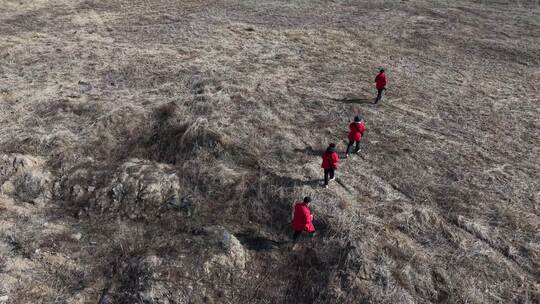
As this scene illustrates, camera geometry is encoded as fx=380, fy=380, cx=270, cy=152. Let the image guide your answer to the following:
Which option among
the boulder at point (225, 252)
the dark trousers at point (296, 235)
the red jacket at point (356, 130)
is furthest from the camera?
the red jacket at point (356, 130)

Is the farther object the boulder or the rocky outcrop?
the rocky outcrop

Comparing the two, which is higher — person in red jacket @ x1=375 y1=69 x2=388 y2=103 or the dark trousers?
person in red jacket @ x1=375 y1=69 x2=388 y2=103

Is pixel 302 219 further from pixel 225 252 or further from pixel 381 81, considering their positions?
pixel 381 81

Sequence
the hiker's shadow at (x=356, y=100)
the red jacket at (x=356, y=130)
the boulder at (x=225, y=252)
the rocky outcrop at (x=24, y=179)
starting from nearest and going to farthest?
1. the boulder at (x=225, y=252)
2. the rocky outcrop at (x=24, y=179)
3. the red jacket at (x=356, y=130)
4. the hiker's shadow at (x=356, y=100)

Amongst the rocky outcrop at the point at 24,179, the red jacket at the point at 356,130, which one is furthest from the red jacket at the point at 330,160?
the rocky outcrop at the point at 24,179

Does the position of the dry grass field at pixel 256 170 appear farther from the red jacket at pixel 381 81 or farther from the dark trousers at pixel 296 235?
the red jacket at pixel 381 81

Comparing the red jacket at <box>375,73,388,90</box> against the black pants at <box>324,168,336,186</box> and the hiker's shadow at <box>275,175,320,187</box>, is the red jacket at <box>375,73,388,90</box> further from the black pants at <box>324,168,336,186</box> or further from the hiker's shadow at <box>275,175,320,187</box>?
the hiker's shadow at <box>275,175,320,187</box>

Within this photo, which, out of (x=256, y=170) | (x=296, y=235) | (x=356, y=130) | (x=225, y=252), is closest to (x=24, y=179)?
(x=225, y=252)

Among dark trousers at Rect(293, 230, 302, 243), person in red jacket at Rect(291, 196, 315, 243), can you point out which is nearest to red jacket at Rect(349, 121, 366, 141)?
person in red jacket at Rect(291, 196, 315, 243)
